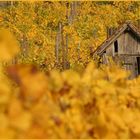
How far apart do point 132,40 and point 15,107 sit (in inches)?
1260

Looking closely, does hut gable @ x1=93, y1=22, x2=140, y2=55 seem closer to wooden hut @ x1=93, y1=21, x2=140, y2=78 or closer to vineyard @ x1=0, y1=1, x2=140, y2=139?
wooden hut @ x1=93, y1=21, x2=140, y2=78

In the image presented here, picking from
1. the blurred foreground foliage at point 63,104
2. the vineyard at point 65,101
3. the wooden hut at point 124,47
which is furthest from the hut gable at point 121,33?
the blurred foreground foliage at point 63,104

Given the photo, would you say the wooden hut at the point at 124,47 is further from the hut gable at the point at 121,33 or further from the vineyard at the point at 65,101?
the vineyard at the point at 65,101

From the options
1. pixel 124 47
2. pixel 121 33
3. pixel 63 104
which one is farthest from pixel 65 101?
pixel 124 47

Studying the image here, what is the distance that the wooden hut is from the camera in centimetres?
3179

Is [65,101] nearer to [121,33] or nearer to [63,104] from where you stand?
[63,104]

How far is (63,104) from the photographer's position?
1.75 meters

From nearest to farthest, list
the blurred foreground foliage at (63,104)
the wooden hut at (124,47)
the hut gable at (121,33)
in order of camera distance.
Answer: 1. the blurred foreground foliage at (63,104)
2. the hut gable at (121,33)
3. the wooden hut at (124,47)

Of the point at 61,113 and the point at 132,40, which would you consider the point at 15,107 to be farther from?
the point at 132,40

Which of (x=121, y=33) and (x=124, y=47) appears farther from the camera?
(x=124, y=47)

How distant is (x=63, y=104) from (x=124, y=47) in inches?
1248

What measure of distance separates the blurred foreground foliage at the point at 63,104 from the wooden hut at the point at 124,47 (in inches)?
1166

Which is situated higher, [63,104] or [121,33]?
[121,33]

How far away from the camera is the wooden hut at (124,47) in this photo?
1252 inches
